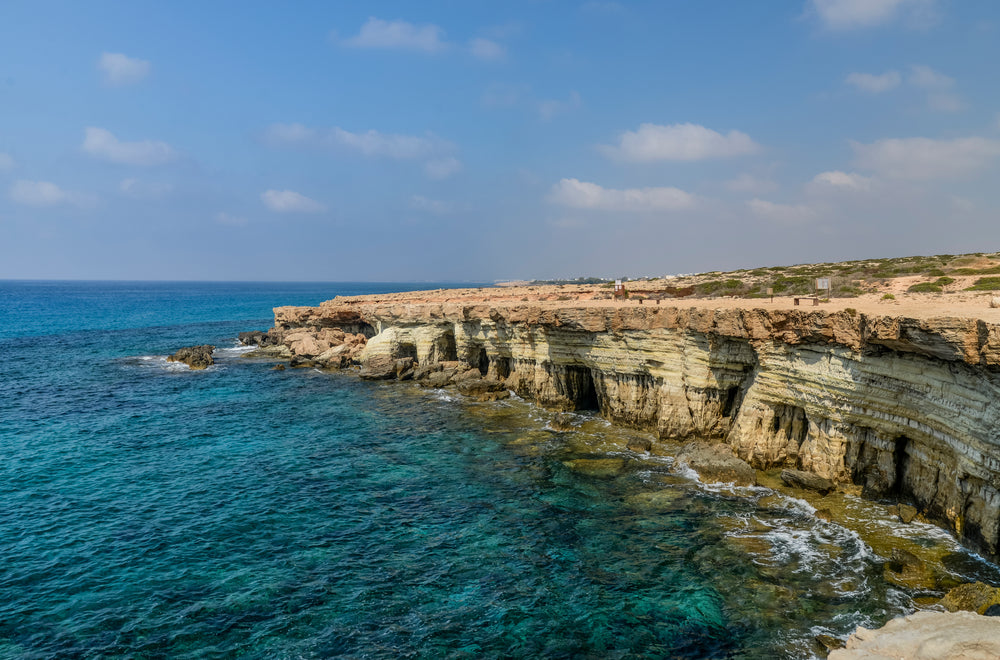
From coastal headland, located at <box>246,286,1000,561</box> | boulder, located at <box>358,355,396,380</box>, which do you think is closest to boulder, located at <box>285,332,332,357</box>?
boulder, located at <box>358,355,396,380</box>

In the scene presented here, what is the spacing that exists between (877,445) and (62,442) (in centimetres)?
4118

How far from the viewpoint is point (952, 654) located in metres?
9.19

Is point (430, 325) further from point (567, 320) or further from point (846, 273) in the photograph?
point (846, 273)

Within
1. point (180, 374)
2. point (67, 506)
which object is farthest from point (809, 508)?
point (180, 374)

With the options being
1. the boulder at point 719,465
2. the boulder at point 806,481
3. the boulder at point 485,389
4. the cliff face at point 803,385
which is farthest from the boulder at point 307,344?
the boulder at point 806,481

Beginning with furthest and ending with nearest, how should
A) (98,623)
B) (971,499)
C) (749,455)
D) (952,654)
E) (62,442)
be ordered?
1. (62,442)
2. (749,455)
3. (971,499)
4. (98,623)
5. (952,654)

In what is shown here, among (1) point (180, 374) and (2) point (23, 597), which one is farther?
(1) point (180, 374)

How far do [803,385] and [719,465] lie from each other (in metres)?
4.83

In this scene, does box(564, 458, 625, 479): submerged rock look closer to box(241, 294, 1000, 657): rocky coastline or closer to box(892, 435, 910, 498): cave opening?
box(241, 294, 1000, 657): rocky coastline

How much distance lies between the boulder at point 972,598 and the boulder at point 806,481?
7214 mm

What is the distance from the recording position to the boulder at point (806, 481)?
20.6m

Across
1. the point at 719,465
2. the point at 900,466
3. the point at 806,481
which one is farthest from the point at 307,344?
the point at 900,466

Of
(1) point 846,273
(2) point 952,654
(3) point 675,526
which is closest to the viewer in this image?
(2) point 952,654

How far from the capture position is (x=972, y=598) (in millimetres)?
12836
